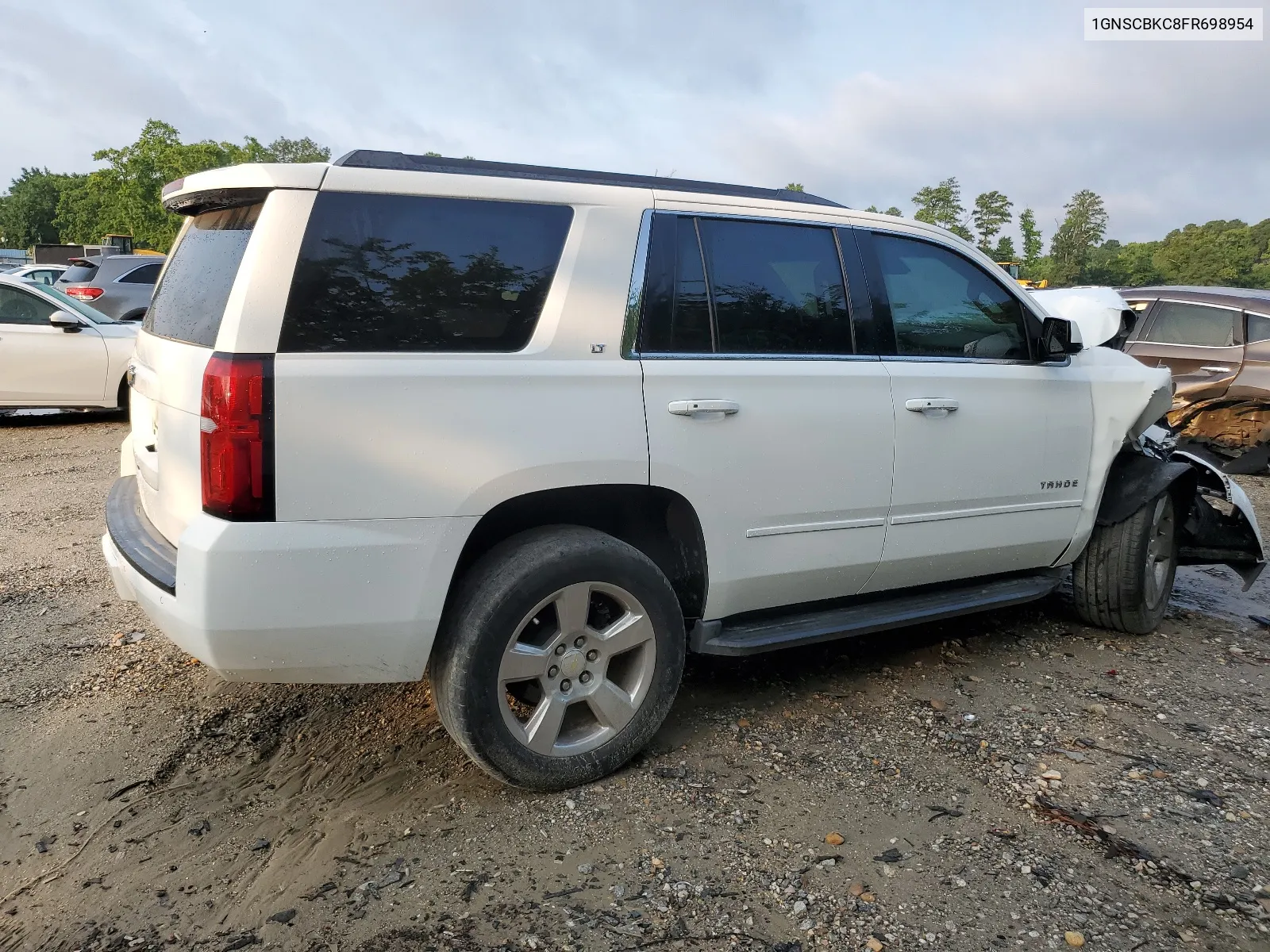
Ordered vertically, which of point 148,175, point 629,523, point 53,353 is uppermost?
point 148,175

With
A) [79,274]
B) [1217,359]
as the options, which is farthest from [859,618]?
[79,274]

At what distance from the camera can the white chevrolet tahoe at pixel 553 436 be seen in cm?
263

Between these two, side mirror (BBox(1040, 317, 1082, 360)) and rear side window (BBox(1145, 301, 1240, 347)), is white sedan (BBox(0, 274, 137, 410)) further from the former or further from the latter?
rear side window (BBox(1145, 301, 1240, 347))

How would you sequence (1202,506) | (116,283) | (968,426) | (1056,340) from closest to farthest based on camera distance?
(968,426) → (1056,340) → (1202,506) → (116,283)

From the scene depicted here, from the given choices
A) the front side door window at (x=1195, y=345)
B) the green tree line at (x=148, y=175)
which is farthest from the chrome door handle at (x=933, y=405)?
the green tree line at (x=148, y=175)

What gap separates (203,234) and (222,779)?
1.76 m

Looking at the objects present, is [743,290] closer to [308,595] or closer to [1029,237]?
[308,595]

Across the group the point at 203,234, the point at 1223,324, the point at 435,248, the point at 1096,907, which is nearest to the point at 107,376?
the point at 203,234

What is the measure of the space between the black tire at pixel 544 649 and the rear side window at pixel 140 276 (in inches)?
526

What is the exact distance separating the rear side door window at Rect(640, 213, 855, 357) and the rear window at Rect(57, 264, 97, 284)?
13810 millimetres

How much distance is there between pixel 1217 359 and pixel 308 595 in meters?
9.36

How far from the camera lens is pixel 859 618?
3668 mm

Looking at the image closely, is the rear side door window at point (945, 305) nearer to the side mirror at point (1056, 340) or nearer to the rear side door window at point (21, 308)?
the side mirror at point (1056, 340)

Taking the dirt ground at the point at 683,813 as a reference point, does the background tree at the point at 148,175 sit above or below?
above
